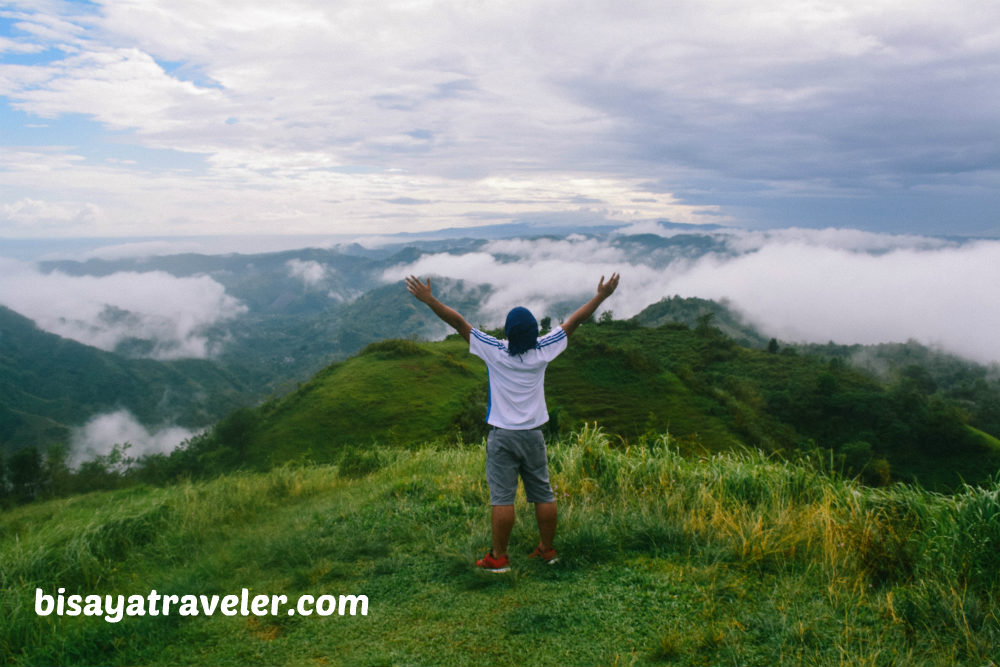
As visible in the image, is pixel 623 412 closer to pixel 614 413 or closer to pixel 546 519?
pixel 614 413

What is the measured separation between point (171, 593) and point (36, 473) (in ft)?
182

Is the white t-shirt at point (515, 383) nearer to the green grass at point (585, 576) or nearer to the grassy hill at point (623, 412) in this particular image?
the green grass at point (585, 576)

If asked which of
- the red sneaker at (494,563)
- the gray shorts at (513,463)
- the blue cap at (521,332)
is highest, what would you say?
the blue cap at (521,332)

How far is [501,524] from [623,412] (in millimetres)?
59345

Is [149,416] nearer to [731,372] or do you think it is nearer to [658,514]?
[731,372]

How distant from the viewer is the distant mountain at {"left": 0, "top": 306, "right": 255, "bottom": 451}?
150 meters

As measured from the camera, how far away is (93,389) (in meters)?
170

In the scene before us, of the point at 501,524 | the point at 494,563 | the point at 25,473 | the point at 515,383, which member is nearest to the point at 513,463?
the point at 501,524

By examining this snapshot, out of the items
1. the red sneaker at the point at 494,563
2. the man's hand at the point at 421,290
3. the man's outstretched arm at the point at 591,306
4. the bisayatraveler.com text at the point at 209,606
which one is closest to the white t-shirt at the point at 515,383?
the man's outstretched arm at the point at 591,306

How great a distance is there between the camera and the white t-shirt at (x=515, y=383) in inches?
190

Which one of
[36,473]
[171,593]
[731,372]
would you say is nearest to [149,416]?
[36,473]

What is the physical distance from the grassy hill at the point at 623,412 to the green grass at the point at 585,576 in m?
39.5

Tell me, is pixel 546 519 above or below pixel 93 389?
above

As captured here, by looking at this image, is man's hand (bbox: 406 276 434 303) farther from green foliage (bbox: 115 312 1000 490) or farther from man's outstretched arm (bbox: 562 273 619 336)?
green foliage (bbox: 115 312 1000 490)
